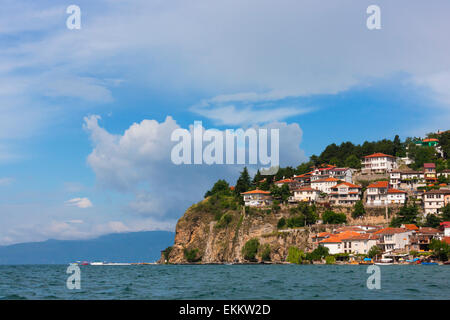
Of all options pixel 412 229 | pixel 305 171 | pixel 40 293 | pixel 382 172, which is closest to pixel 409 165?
pixel 382 172

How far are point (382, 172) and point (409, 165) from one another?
9334 mm

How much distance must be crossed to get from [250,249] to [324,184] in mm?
28961

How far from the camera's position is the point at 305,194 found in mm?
125438

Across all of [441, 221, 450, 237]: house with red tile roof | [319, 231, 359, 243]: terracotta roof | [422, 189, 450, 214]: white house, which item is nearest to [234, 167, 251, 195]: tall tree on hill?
[319, 231, 359, 243]: terracotta roof

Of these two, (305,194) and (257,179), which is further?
(257,179)

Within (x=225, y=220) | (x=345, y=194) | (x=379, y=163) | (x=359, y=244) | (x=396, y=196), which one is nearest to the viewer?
(x=359, y=244)

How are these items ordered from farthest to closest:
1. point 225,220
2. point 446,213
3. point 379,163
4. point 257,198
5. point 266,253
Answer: point 379,163, point 257,198, point 225,220, point 266,253, point 446,213

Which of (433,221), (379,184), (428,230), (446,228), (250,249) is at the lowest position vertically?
(250,249)

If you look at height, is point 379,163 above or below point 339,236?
above

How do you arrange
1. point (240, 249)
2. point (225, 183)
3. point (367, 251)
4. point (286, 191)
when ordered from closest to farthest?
point (367, 251) → point (240, 249) → point (286, 191) → point (225, 183)

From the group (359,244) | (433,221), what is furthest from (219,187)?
(433,221)

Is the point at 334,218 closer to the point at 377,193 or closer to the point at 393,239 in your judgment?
the point at 377,193

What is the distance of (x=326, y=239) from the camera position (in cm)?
10181
